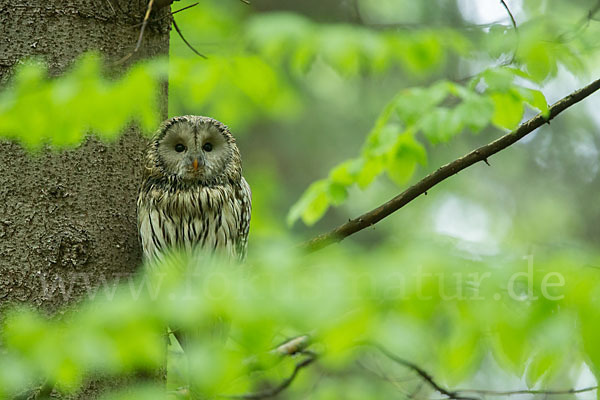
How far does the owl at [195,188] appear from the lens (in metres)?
2.76

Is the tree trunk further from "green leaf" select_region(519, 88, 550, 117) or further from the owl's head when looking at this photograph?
"green leaf" select_region(519, 88, 550, 117)

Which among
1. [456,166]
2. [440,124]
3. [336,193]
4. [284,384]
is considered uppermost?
[440,124]

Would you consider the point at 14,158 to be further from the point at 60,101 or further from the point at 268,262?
the point at 268,262

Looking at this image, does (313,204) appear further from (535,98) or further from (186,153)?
(535,98)

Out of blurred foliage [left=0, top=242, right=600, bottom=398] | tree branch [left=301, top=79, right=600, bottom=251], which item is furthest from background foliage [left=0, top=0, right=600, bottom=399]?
tree branch [left=301, top=79, right=600, bottom=251]

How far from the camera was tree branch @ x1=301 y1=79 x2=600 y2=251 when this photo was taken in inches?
74.3

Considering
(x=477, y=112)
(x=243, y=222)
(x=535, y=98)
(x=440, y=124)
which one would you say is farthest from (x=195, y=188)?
(x=535, y=98)

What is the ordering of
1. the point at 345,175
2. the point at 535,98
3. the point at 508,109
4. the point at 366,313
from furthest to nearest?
the point at 345,175 → the point at 508,109 → the point at 535,98 → the point at 366,313

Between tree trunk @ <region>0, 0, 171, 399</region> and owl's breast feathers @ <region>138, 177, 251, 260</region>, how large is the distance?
15.9 inches

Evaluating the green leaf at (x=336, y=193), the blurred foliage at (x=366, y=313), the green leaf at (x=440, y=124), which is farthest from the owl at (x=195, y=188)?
the blurred foliage at (x=366, y=313)

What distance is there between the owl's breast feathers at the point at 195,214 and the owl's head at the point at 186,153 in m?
0.04

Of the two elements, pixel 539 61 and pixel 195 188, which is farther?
pixel 195 188

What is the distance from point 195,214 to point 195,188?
0.38ft

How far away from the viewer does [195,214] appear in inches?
110
